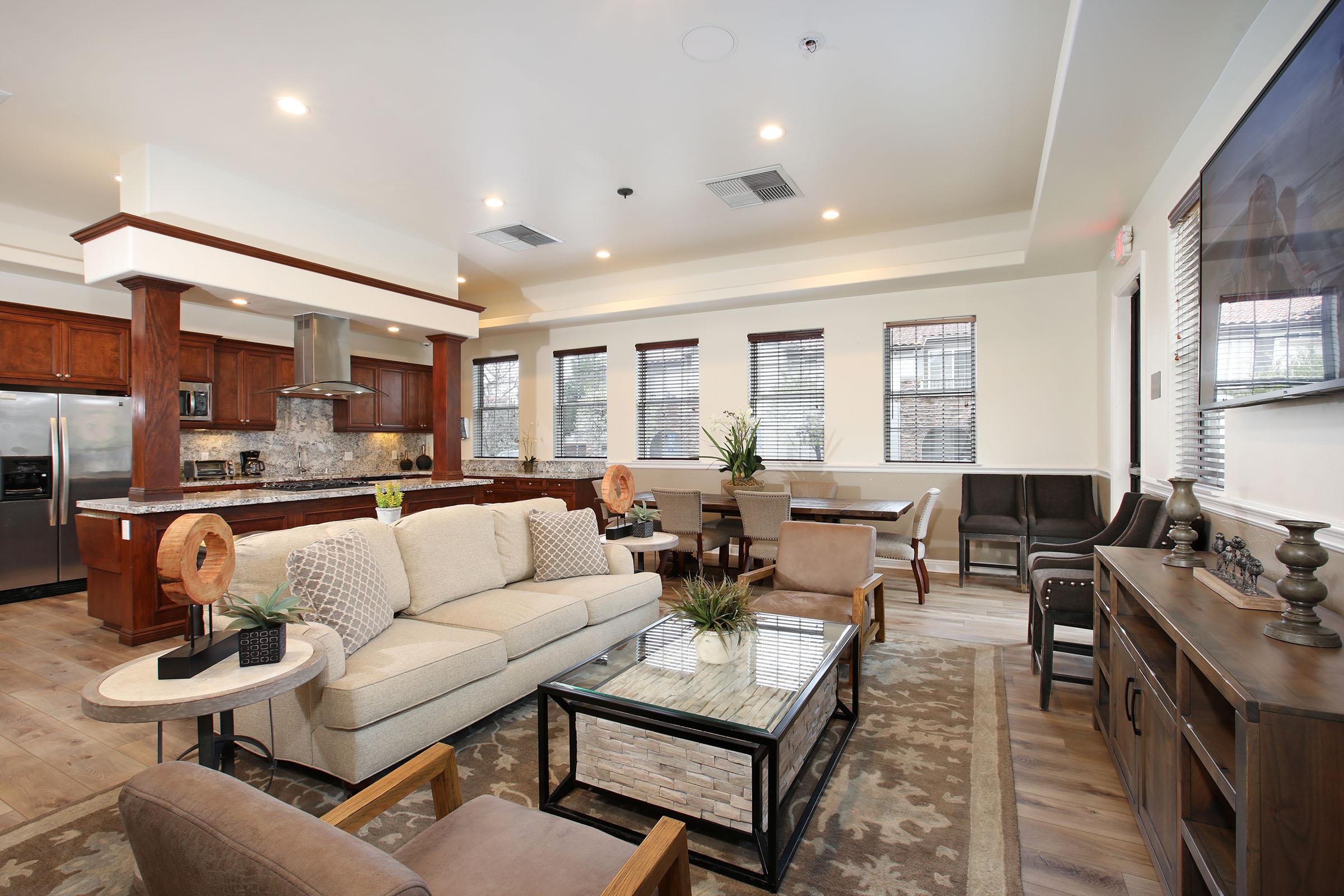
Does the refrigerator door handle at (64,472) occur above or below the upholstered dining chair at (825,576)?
above

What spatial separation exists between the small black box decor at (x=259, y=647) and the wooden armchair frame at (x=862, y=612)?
169 centimetres

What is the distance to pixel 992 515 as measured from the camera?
5590 mm

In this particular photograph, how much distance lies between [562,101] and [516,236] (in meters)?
2.43

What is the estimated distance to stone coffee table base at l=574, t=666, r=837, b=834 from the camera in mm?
1930

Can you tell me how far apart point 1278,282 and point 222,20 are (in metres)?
4.22

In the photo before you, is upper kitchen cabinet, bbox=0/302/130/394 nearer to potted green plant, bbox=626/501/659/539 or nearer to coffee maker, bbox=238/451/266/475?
coffee maker, bbox=238/451/266/475

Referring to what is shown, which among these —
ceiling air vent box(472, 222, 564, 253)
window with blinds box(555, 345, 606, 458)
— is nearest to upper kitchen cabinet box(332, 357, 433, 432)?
window with blinds box(555, 345, 606, 458)

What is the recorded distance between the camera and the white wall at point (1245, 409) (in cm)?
183

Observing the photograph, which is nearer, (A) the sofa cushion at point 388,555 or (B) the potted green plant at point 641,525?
(A) the sofa cushion at point 388,555

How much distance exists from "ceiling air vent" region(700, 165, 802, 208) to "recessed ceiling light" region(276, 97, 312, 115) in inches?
99.4

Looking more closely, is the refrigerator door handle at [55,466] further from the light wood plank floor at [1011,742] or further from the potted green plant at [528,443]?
the potted green plant at [528,443]

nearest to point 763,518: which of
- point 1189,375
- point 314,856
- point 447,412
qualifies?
point 1189,375

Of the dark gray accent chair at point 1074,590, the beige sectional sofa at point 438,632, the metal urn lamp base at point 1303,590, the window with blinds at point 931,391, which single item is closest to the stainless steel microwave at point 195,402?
the beige sectional sofa at point 438,632

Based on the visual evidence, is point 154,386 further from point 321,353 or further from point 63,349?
point 63,349
